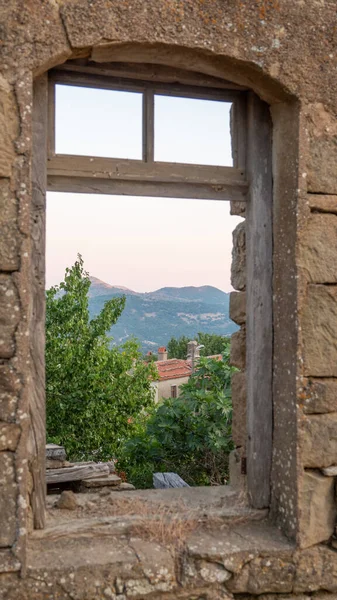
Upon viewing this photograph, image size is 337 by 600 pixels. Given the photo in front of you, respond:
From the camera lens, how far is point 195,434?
7246 mm

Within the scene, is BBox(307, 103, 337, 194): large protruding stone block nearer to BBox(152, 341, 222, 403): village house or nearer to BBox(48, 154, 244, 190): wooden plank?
BBox(48, 154, 244, 190): wooden plank

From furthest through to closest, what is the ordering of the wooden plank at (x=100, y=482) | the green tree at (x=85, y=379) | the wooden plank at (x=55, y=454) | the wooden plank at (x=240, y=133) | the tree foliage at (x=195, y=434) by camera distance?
the green tree at (x=85, y=379), the tree foliage at (x=195, y=434), the wooden plank at (x=55, y=454), the wooden plank at (x=100, y=482), the wooden plank at (x=240, y=133)

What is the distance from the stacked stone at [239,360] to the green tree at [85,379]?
925cm

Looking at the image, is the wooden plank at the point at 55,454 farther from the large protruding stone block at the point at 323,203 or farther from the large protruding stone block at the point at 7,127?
the large protruding stone block at the point at 323,203

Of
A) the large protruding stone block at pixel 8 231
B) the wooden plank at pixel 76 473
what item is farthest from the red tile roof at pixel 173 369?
the large protruding stone block at pixel 8 231

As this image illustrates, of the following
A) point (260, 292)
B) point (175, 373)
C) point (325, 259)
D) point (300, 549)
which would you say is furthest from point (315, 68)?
point (175, 373)

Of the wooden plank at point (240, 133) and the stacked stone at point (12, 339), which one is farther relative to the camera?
the wooden plank at point (240, 133)

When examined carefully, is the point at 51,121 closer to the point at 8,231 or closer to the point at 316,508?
the point at 8,231

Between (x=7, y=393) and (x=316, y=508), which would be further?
(x=316, y=508)

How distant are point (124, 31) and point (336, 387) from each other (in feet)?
6.04

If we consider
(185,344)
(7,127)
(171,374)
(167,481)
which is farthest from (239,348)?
(185,344)

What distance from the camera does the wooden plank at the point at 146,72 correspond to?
2852 mm

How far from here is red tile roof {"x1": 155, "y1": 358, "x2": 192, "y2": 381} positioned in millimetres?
25742

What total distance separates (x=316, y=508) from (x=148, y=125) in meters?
1.95
